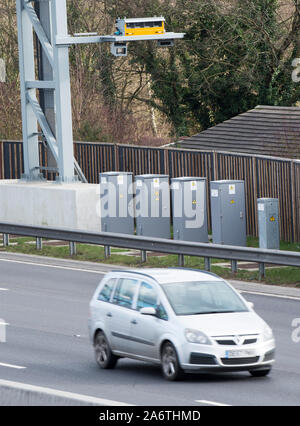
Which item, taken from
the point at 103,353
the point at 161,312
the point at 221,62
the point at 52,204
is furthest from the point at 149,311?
the point at 221,62

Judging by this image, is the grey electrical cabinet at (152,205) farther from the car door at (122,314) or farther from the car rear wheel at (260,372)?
the car rear wheel at (260,372)

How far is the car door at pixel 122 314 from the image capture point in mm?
13852

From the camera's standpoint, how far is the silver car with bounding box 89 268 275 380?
12.8m

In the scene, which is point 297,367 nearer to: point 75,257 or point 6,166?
point 75,257

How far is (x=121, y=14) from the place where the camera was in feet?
164

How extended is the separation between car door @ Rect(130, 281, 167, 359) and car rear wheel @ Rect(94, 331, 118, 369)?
24.7 inches

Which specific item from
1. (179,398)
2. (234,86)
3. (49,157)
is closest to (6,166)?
(49,157)

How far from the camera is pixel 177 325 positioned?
13.0 metres

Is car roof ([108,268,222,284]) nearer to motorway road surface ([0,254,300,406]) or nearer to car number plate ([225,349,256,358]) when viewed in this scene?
motorway road surface ([0,254,300,406])

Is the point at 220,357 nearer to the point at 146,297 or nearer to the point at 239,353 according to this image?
the point at 239,353

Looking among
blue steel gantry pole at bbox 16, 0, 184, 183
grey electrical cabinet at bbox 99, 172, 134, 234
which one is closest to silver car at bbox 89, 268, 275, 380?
grey electrical cabinet at bbox 99, 172, 134, 234

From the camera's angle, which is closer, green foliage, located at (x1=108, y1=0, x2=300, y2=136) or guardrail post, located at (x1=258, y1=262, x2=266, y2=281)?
guardrail post, located at (x1=258, y1=262, x2=266, y2=281)

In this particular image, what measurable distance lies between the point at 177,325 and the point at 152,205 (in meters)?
Result: 14.8

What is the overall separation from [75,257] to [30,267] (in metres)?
1.45
